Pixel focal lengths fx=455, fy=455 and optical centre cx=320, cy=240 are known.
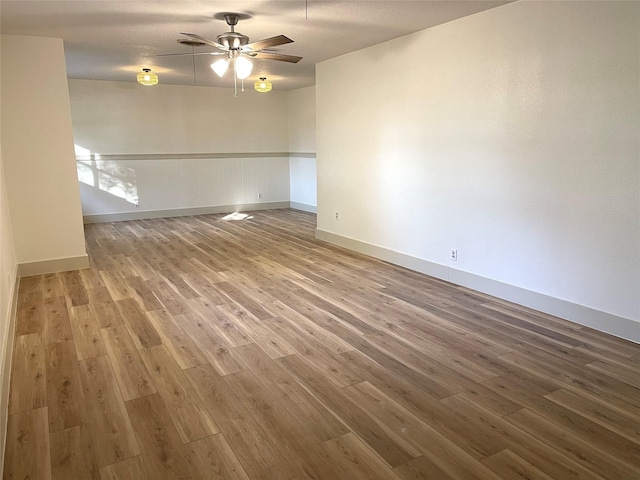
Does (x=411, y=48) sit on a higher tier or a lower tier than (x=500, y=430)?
higher

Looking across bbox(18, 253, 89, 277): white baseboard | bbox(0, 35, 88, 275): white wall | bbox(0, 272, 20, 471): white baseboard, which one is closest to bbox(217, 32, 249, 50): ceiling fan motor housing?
bbox(0, 35, 88, 275): white wall

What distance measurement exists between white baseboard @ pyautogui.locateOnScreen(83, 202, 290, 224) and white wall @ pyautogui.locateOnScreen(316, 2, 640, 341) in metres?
4.57

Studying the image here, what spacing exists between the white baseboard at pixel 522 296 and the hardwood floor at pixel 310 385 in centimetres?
10

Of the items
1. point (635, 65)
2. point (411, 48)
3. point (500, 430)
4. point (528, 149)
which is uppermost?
point (411, 48)

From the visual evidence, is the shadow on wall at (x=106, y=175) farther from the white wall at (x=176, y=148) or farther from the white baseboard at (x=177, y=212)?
the white baseboard at (x=177, y=212)

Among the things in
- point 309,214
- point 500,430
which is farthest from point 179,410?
point 309,214

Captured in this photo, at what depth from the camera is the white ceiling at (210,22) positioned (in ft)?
12.0

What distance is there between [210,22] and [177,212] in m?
5.37

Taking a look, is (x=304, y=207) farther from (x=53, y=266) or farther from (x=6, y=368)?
(x=6, y=368)

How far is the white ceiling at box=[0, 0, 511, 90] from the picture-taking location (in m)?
3.65

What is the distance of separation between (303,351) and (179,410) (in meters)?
0.95

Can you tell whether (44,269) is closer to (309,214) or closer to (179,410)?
(179,410)

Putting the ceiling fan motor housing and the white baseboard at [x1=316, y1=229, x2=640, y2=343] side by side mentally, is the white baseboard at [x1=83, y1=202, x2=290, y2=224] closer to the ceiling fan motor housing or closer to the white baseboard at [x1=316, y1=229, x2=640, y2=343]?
the white baseboard at [x1=316, y1=229, x2=640, y2=343]

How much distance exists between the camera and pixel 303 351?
311 centimetres
